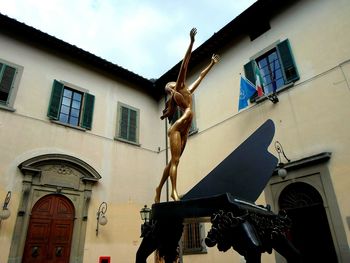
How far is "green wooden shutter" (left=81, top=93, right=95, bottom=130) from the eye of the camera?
10180 mm

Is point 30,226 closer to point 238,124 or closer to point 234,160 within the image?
point 238,124

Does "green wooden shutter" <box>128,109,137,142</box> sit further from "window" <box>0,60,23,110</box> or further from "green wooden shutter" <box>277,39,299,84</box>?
"green wooden shutter" <box>277,39,299,84</box>

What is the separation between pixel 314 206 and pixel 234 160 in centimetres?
499

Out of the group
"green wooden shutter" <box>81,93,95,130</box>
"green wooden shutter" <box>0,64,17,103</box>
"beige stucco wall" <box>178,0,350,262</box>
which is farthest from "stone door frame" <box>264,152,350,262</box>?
"green wooden shutter" <box>0,64,17,103</box>

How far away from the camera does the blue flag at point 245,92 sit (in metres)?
8.15

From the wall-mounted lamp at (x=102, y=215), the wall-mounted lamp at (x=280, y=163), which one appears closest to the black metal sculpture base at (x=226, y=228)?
the wall-mounted lamp at (x=280, y=163)

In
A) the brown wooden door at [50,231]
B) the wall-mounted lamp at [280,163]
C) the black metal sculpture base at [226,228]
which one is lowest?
the black metal sculpture base at [226,228]

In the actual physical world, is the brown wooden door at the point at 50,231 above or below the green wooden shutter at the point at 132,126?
below

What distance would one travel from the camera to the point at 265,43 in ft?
29.4

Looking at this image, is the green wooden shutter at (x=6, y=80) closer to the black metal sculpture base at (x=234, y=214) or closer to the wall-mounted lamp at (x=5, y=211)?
the wall-mounted lamp at (x=5, y=211)

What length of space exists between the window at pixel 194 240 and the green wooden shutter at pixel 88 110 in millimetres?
4938

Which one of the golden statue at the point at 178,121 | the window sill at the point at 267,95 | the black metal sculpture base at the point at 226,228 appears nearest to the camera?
the black metal sculpture base at the point at 226,228

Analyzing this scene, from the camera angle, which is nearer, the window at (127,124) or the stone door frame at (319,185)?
the stone door frame at (319,185)

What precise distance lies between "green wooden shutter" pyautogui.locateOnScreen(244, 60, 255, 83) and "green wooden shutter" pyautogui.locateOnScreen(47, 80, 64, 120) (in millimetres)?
6341
